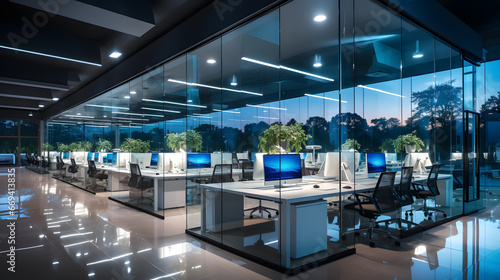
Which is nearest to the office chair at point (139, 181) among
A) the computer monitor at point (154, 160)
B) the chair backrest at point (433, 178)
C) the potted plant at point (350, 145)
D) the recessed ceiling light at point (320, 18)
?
the computer monitor at point (154, 160)

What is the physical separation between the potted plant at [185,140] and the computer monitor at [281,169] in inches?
55.8

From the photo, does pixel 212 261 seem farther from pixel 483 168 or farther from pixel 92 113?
pixel 92 113

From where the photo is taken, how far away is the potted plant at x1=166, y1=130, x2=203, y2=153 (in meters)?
4.82

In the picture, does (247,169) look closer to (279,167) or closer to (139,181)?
(279,167)

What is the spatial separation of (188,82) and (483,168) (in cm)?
779

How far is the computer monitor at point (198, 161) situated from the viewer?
4621 mm

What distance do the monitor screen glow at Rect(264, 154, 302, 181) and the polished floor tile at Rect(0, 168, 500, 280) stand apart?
1.15m

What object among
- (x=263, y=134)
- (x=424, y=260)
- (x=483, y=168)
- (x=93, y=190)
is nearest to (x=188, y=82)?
(x=263, y=134)

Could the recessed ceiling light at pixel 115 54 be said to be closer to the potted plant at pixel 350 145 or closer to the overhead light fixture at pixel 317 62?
the overhead light fixture at pixel 317 62

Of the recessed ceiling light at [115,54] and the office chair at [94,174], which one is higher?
the recessed ceiling light at [115,54]

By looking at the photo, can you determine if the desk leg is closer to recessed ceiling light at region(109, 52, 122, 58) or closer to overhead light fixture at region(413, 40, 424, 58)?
overhead light fixture at region(413, 40, 424, 58)

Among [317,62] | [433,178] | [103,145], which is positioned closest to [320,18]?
[317,62]

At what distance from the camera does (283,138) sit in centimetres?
409

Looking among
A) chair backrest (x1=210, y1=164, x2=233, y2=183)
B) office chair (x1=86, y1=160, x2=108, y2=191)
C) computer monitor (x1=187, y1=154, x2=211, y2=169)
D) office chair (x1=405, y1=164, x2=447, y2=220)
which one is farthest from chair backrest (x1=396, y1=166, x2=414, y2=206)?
office chair (x1=86, y1=160, x2=108, y2=191)
